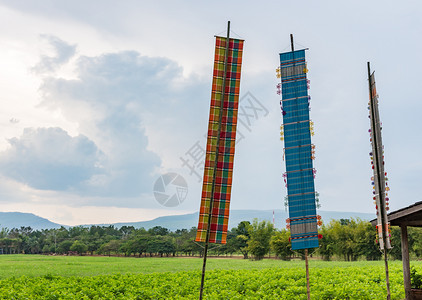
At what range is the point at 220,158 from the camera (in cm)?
736

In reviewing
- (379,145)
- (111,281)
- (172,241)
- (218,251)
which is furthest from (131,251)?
(379,145)

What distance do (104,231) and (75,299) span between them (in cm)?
5813

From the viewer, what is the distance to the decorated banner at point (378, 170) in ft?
30.4

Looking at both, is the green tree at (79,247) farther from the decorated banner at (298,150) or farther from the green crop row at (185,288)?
the decorated banner at (298,150)

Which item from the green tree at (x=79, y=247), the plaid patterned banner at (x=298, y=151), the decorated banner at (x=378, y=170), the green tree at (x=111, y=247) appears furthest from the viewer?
the green tree at (x=79, y=247)

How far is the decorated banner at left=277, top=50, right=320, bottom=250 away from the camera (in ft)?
26.0

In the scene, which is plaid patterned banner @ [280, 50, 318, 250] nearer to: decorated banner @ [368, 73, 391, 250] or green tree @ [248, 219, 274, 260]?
decorated banner @ [368, 73, 391, 250]

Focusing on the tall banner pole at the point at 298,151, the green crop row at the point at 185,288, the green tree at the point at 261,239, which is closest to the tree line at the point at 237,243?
the green tree at the point at 261,239

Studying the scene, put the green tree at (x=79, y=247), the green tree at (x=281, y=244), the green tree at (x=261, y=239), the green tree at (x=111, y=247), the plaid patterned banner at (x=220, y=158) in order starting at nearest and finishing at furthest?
the plaid patterned banner at (x=220, y=158)
the green tree at (x=281, y=244)
the green tree at (x=261, y=239)
the green tree at (x=111, y=247)
the green tree at (x=79, y=247)

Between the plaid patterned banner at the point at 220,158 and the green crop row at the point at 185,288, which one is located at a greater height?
the plaid patterned banner at the point at 220,158

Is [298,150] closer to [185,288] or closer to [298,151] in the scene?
[298,151]

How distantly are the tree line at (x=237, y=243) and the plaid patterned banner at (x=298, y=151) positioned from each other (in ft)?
38.9

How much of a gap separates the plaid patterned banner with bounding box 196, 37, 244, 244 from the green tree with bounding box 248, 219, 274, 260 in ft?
105

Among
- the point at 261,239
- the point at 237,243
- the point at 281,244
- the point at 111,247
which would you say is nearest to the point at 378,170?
the point at 281,244
